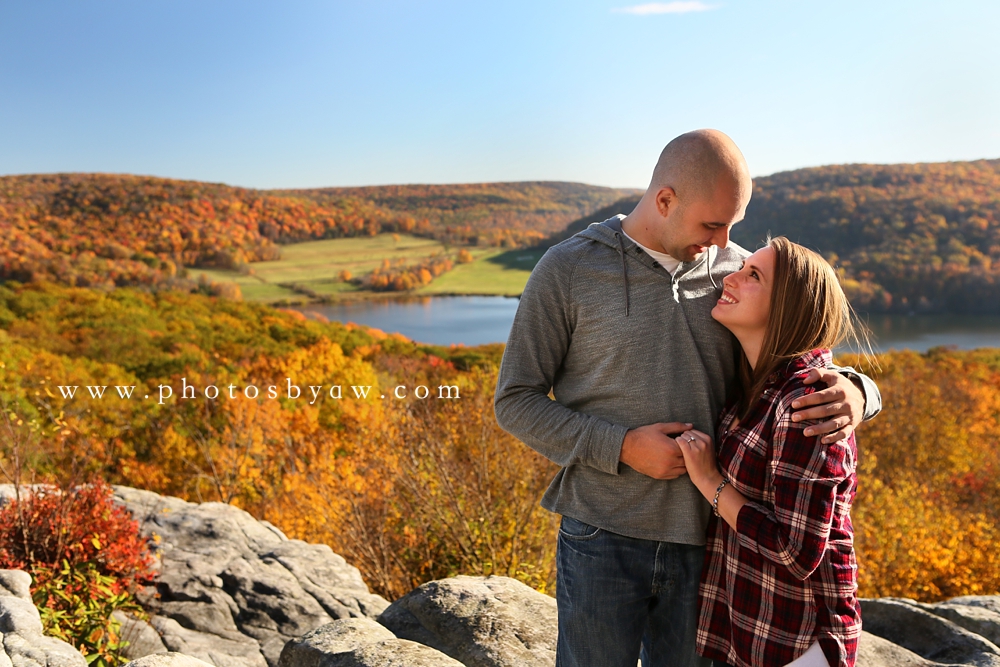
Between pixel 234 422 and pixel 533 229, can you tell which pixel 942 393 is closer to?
pixel 234 422

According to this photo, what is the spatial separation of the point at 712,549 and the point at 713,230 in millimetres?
861

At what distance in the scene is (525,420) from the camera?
1.88m

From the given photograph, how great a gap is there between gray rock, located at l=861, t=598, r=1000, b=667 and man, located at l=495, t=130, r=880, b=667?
2.47 meters

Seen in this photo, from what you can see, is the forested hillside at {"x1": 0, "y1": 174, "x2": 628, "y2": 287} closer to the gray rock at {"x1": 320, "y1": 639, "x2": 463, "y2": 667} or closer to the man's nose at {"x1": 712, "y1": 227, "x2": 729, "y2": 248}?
the gray rock at {"x1": 320, "y1": 639, "x2": 463, "y2": 667}

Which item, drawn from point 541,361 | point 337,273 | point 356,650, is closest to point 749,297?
point 541,361

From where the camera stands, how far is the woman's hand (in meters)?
1.72


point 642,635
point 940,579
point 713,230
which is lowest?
point 940,579

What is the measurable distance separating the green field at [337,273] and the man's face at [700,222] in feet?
112

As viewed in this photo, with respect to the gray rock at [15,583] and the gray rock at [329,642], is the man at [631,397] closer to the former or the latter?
the gray rock at [329,642]

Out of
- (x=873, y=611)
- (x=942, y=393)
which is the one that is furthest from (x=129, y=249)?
(x=873, y=611)

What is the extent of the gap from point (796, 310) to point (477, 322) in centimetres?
3335

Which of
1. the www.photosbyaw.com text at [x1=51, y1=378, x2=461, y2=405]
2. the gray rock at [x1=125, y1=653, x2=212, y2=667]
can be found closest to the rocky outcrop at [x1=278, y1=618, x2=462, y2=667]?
the gray rock at [x1=125, y1=653, x2=212, y2=667]

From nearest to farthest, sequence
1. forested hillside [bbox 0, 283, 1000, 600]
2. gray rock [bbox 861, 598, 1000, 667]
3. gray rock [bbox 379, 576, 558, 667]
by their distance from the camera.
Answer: gray rock [bbox 379, 576, 558, 667] < gray rock [bbox 861, 598, 1000, 667] < forested hillside [bbox 0, 283, 1000, 600]

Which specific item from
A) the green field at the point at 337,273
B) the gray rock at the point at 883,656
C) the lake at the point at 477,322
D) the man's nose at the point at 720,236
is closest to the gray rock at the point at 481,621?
the gray rock at the point at 883,656
